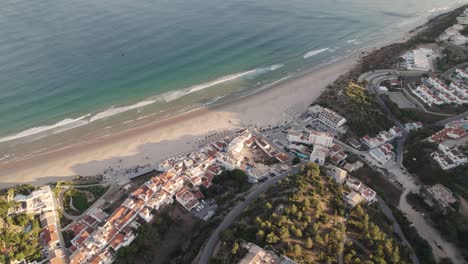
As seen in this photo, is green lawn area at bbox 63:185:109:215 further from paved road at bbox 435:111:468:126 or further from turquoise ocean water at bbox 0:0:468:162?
paved road at bbox 435:111:468:126

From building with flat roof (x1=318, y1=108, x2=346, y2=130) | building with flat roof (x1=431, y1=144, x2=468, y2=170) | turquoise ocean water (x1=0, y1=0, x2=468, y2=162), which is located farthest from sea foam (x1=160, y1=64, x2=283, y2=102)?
building with flat roof (x1=431, y1=144, x2=468, y2=170)

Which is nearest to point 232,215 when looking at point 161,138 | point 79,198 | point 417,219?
point 417,219

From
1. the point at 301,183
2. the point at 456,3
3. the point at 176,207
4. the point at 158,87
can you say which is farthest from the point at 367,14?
the point at 176,207

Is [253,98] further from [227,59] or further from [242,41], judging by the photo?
[242,41]

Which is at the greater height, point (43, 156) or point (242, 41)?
point (242, 41)

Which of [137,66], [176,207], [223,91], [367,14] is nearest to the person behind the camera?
[176,207]

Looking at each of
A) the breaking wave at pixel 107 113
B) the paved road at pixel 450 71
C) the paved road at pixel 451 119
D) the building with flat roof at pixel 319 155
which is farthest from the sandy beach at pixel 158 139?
the paved road at pixel 451 119
